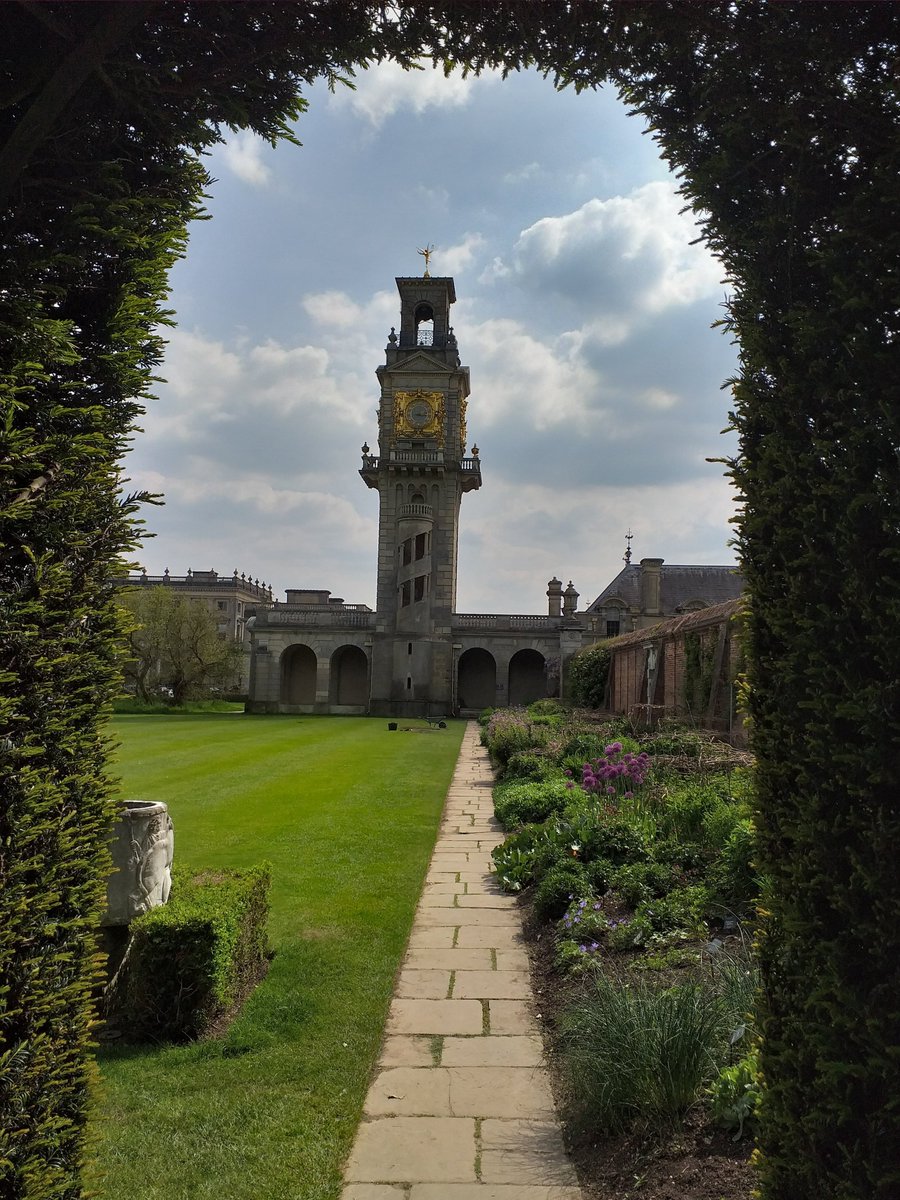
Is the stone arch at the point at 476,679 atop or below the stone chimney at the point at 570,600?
below

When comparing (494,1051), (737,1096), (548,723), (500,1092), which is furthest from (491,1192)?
(548,723)

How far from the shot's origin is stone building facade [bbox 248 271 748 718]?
42.9 meters

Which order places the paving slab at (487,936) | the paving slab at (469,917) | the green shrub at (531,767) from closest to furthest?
the paving slab at (487,936)
the paving slab at (469,917)
the green shrub at (531,767)

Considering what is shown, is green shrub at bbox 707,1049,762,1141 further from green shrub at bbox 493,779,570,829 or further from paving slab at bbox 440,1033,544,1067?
green shrub at bbox 493,779,570,829

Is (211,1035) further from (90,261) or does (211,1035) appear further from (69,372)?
(90,261)

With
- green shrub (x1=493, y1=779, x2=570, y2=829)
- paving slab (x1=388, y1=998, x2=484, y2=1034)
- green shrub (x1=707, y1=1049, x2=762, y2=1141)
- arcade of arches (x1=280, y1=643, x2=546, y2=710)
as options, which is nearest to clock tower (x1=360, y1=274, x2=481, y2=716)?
arcade of arches (x1=280, y1=643, x2=546, y2=710)

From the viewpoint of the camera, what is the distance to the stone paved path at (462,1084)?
3.22 m

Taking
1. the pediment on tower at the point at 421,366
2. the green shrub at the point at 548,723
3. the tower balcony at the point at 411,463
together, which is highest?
the pediment on tower at the point at 421,366

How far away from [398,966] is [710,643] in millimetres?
11626

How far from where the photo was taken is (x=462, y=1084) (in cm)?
399

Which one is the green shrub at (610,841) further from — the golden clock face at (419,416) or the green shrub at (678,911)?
the golden clock face at (419,416)

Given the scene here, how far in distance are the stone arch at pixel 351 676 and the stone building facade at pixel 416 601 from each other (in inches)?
61.0

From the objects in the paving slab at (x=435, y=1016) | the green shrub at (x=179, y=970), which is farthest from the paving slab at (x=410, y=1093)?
the green shrub at (x=179, y=970)

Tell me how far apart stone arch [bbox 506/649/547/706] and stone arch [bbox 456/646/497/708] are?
121cm
